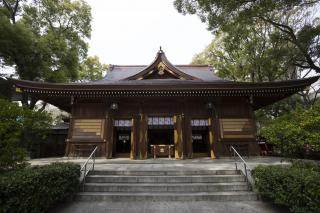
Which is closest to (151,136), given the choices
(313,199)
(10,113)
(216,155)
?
(216,155)

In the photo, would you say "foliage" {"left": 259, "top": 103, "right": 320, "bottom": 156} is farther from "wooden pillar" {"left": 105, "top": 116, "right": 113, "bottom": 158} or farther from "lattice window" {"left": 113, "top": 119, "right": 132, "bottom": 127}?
"wooden pillar" {"left": 105, "top": 116, "right": 113, "bottom": 158}

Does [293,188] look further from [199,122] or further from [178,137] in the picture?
[199,122]

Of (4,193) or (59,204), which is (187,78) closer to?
(59,204)

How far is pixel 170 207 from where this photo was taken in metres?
4.96

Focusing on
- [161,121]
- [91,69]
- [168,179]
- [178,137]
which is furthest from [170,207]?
[91,69]

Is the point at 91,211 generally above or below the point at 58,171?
below

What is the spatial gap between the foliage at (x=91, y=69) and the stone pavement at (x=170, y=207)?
21455mm

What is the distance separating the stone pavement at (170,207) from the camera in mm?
4770

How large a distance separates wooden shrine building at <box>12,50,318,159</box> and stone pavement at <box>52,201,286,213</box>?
5482mm

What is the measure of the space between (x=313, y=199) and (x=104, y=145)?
967 centimetres

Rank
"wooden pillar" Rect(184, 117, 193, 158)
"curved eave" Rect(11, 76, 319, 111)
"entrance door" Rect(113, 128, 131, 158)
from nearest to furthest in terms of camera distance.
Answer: "curved eave" Rect(11, 76, 319, 111) → "wooden pillar" Rect(184, 117, 193, 158) → "entrance door" Rect(113, 128, 131, 158)

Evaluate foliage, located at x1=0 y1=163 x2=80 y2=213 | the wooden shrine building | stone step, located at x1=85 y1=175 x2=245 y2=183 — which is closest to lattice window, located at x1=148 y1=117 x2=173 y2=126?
the wooden shrine building

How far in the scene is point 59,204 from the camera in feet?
16.9

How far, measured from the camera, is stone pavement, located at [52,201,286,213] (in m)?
4.77
